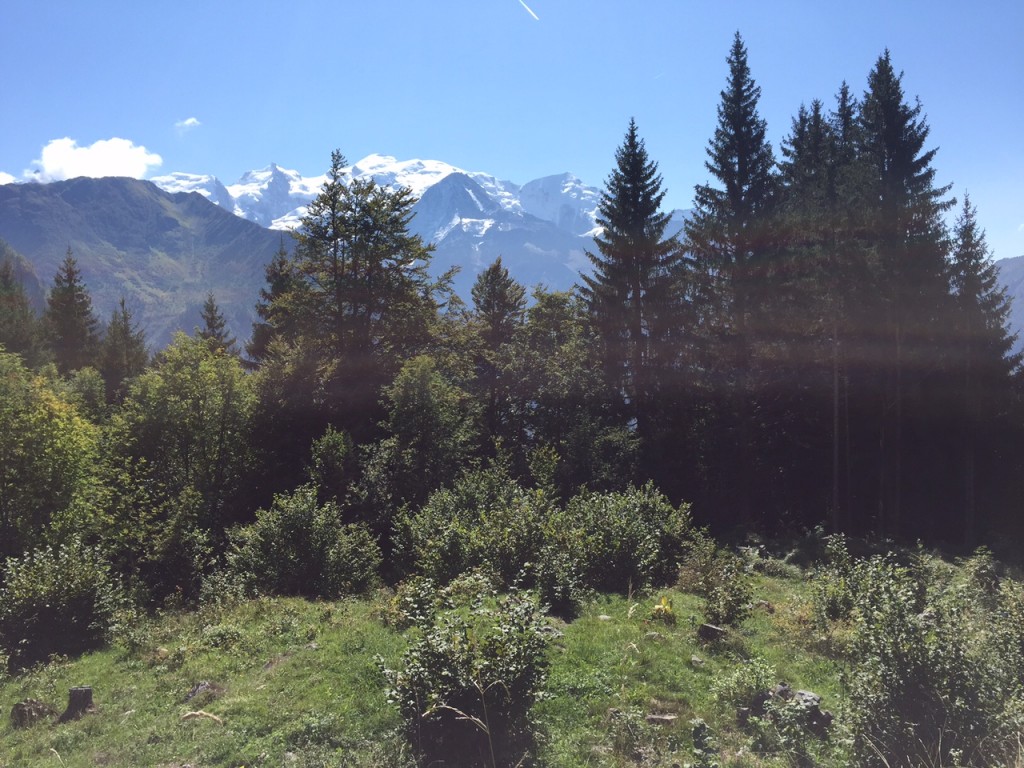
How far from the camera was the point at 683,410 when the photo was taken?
1148 inches

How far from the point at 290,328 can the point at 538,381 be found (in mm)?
12511

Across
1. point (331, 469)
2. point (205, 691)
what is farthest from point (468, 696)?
point (331, 469)

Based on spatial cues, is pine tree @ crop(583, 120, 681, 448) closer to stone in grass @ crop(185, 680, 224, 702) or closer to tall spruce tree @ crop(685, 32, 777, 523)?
tall spruce tree @ crop(685, 32, 777, 523)

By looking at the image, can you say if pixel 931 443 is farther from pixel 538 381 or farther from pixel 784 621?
pixel 784 621

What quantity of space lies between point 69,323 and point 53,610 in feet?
155

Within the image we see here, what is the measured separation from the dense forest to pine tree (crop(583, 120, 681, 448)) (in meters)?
0.12

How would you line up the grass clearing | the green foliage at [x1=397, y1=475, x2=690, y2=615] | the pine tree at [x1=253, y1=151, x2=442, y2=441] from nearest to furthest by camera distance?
the grass clearing → the green foliage at [x1=397, y1=475, x2=690, y2=615] → the pine tree at [x1=253, y1=151, x2=442, y2=441]

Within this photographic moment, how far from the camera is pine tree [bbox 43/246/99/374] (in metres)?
48.6

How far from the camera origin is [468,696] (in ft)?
22.2

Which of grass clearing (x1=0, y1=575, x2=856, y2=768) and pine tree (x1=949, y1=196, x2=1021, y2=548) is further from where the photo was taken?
pine tree (x1=949, y1=196, x2=1021, y2=548)

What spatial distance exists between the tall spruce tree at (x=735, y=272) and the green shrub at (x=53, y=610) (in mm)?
24079

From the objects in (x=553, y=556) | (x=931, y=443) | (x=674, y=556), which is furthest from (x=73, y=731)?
(x=931, y=443)

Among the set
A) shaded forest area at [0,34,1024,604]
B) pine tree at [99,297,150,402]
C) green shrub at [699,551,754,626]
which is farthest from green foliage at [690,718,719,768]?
pine tree at [99,297,150,402]

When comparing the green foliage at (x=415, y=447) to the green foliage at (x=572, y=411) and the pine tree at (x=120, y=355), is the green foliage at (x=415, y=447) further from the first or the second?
the pine tree at (x=120, y=355)
